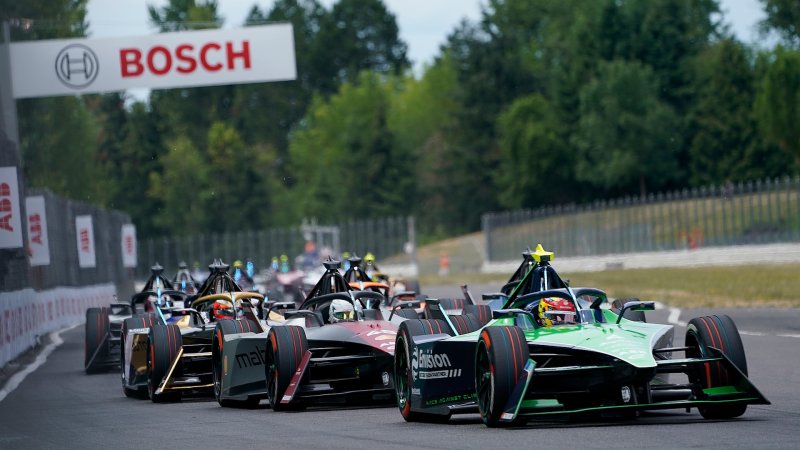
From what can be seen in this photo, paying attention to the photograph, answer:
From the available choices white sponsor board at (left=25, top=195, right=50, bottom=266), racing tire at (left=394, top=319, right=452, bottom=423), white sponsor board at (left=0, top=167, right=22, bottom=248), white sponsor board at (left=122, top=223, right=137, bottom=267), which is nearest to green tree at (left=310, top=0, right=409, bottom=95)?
white sponsor board at (left=122, top=223, right=137, bottom=267)

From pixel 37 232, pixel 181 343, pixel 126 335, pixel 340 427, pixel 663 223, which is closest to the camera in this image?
pixel 340 427

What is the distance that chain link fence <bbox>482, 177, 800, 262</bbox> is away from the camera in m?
51.1

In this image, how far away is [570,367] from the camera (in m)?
11.5

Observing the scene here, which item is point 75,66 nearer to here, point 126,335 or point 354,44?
point 126,335

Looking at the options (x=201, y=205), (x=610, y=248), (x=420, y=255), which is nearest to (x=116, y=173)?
(x=201, y=205)

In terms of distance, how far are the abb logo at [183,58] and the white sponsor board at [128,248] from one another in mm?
8348

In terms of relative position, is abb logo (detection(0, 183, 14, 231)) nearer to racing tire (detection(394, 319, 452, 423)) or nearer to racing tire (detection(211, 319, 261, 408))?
racing tire (detection(211, 319, 261, 408))

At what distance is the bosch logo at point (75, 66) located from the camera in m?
46.9

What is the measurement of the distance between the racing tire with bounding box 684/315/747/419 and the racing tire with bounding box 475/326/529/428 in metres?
1.36

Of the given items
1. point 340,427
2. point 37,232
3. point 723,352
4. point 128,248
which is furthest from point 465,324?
point 128,248

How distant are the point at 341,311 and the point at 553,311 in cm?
399

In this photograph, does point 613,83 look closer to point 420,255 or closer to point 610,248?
point 420,255

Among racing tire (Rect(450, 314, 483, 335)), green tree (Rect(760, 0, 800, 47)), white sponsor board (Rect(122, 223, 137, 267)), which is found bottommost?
racing tire (Rect(450, 314, 483, 335))

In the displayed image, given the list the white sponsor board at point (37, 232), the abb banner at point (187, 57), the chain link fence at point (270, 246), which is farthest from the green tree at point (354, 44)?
the white sponsor board at point (37, 232)
